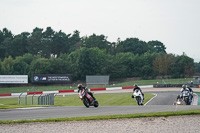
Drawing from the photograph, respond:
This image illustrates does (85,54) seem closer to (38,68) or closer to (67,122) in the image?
(38,68)

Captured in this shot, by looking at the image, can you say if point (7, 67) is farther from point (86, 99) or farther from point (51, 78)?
point (86, 99)

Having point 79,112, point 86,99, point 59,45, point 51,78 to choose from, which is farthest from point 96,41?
point 79,112

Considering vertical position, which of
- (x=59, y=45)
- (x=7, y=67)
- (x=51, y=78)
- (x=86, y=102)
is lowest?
(x=86, y=102)

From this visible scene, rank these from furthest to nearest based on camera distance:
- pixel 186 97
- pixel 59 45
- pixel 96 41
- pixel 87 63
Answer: pixel 59 45
pixel 96 41
pixel 87 63
pixel 186 97

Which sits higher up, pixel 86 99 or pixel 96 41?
pixel 96 41

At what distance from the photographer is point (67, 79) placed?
2936 inches

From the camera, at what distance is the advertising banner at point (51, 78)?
72.5 meters

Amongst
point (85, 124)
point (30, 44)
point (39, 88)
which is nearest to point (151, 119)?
point (85, 124)

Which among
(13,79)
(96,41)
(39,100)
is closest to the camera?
(39,100)

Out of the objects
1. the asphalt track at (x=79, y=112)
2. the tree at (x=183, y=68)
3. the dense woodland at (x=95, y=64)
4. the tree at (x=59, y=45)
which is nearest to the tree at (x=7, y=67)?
the dense woodland at (x=95, y=64)

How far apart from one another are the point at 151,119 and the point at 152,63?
87388mm

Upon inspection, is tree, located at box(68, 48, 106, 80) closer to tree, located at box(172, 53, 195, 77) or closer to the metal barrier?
tree, located at box(172, 53, 195, 77)

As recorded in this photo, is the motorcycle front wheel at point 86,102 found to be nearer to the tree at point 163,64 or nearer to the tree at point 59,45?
the tree at point 163,64

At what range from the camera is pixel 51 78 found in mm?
73438
